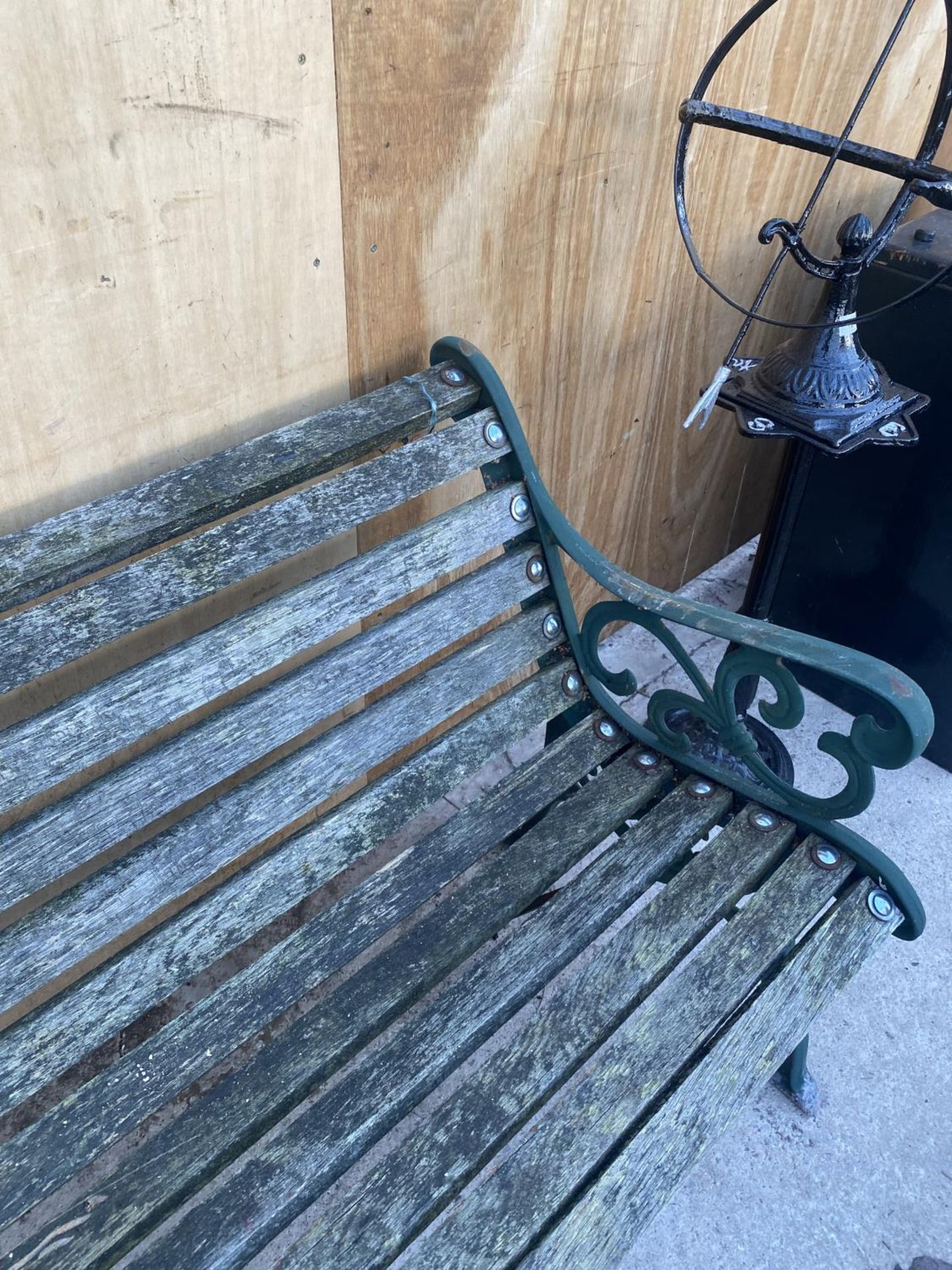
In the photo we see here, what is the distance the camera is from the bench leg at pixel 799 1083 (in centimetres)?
182

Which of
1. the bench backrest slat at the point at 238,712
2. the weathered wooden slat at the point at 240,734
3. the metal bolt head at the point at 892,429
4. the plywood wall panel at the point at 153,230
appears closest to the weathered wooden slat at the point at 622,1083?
the bench backrest slat at the point at 238,712

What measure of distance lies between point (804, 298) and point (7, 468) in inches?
81.8

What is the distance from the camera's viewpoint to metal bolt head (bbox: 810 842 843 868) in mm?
1550

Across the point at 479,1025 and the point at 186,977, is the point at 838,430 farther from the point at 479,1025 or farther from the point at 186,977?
the point at 186,977

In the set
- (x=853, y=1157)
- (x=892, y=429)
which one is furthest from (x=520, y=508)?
(x=853, y=1157)

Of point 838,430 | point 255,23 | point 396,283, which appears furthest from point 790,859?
point 255,23

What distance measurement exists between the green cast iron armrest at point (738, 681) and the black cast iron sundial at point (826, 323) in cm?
30

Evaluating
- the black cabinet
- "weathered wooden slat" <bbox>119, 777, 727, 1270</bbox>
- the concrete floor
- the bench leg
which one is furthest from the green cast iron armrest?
the black cabinet

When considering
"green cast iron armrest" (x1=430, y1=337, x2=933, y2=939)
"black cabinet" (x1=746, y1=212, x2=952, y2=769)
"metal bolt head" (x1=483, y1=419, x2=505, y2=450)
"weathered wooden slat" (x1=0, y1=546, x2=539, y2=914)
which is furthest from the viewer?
"black cabinet" (x1=746, y1=212, x2=952, y2=769)

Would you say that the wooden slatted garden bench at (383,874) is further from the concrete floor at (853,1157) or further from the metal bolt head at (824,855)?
the concrete floor at (853,1157)

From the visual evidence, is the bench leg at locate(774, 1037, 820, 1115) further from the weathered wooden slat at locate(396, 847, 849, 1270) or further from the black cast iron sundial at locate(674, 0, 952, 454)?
the black cast iron sundial at locate(674, 0, 952, 454)

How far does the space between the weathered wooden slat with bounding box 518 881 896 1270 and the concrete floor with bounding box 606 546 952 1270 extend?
0.51 m

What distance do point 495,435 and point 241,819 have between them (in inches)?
28.1

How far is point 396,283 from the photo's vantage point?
62.7 inches
